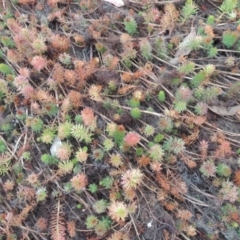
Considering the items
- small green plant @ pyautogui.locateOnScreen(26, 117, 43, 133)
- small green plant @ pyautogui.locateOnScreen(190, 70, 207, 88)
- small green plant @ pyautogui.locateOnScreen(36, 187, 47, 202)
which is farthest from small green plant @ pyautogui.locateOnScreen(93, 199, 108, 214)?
small green plant @ pyautogui.locateOnScreen(190, 70, 207, 88)

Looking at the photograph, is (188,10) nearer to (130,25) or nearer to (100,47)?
(130,25)

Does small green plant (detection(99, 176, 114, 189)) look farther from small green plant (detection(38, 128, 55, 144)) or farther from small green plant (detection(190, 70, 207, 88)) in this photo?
small green plant (detection(190, 70, 207, 88))

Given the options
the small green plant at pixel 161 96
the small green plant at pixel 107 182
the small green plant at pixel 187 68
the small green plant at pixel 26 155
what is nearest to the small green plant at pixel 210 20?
the small green plant at pixel 187 68

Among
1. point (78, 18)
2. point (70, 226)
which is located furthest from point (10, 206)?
point (78, 18)

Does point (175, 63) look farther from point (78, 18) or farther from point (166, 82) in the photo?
point (78, 18)

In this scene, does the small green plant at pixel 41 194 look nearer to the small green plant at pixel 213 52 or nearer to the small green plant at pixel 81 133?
the small green plant at pixel 81 133
